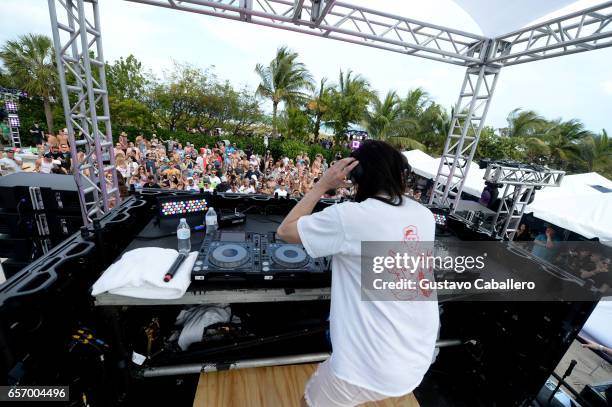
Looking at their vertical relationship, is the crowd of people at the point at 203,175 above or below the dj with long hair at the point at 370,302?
below

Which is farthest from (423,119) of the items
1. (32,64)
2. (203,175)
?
(32,64)

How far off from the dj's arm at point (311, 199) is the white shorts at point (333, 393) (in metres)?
0.72

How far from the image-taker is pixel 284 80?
1862 centimetres

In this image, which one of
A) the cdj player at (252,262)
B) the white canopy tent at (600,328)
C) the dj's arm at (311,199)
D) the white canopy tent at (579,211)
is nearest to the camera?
the dj's arm at (311,199)

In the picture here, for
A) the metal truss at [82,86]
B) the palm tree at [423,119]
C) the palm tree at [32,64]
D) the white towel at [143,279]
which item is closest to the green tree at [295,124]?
the palm tree at [423,119]

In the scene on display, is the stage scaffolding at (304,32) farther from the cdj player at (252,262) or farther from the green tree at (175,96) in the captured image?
the green tree at (175,96)

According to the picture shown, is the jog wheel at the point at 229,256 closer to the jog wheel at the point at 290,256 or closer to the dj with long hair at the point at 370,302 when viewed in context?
the jog wheel at the point at 290,256

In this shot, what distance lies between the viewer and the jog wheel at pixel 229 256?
5.95 ft

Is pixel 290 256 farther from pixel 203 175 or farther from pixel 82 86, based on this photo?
pixel 203 175

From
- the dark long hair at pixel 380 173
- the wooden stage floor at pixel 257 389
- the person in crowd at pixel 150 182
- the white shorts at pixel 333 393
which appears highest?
the dark long hair at pixel 380 173

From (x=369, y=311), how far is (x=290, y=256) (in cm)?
86

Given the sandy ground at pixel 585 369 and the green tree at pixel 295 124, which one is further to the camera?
the green tree at pixel 295 124

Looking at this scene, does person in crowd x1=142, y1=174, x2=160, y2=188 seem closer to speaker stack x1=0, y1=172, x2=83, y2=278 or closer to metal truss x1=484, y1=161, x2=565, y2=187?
speaker stack x1=0, y1=172, x2=83, y2=278

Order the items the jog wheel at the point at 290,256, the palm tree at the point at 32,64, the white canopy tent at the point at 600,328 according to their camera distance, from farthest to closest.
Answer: the palm tree at the point at 32,64 < the white canopy tent at the point at 600,328 < the jog wheel at the point at 290,256
